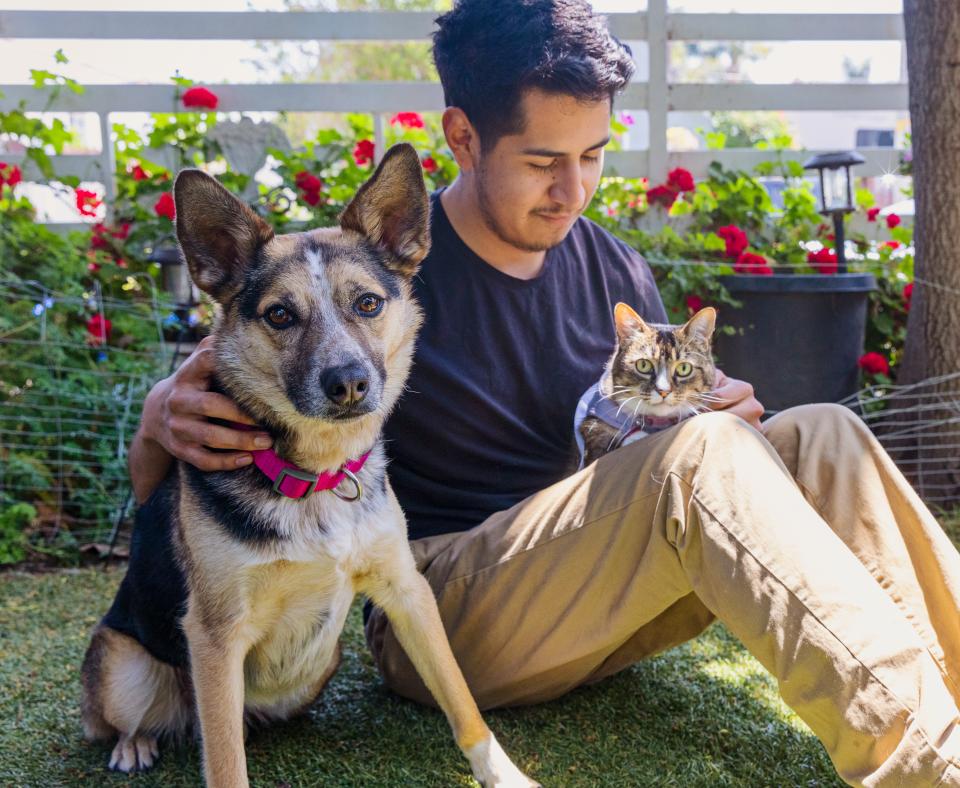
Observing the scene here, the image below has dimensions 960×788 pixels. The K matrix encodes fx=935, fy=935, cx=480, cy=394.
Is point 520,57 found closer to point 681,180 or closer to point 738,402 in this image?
point 738,402

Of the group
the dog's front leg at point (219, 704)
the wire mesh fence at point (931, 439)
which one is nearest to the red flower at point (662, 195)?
the wire mesh fence at point (931, 439)

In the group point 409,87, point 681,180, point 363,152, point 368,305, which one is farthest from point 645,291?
point 409,87

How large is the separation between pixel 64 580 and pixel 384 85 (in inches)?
129

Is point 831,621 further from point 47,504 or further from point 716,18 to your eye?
point 716,18

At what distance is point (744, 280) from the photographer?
4.51 m

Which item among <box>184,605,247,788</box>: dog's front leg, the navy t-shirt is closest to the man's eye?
the navy t-shirt

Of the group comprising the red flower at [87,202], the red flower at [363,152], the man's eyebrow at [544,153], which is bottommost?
the man's eyebrow at [544,153]

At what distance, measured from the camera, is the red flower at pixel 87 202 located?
5.02 m

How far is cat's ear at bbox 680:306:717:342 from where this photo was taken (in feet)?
8.94

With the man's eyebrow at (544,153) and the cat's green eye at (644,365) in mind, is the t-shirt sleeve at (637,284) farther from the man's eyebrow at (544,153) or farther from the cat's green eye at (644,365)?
the man's eyebrow at (544,153)

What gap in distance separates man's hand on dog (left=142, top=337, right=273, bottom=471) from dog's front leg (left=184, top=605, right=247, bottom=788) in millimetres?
350

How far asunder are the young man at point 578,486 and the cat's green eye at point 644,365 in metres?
0.21

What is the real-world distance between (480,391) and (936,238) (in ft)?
9.15

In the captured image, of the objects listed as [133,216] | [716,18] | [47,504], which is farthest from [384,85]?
[47,504]
